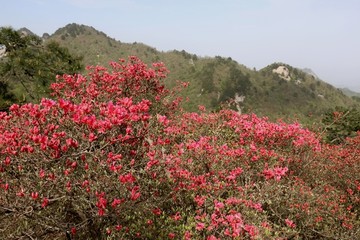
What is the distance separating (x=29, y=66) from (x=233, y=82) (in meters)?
73.5

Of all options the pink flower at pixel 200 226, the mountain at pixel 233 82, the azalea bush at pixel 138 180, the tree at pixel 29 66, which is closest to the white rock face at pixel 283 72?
the mountain at pixel 233 82

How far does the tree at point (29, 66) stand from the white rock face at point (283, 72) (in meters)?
86.3

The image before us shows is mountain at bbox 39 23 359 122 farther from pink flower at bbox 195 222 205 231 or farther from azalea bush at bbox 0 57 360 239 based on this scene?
pink flower at bbox 195 222 205 231

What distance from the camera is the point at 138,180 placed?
5.96 metres

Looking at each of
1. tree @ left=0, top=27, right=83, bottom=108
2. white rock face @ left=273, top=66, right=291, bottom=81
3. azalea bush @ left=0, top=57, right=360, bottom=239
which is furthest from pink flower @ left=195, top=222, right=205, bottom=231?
white rock face @ left=273, top=66, right=291, bottom=81

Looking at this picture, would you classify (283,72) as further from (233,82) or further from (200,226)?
(200,226)

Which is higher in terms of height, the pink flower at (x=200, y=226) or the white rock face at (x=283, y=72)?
Answer: the white rock face at (x=283, y=72)

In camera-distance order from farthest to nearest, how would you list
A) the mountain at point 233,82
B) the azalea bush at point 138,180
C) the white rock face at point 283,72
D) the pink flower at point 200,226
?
the white rock face at point 283,72
the mountain at point 233,82
the pink flower at point 200,226
the azalea bush at point 138,180

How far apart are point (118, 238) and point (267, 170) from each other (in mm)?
4052

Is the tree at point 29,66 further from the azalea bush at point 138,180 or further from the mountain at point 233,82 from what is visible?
the mountain at point 233,82

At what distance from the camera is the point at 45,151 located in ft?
16.4

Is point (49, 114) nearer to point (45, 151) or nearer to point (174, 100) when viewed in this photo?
point (45, 151)

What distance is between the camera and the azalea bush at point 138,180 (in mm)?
5020

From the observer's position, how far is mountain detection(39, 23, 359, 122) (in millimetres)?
80875
